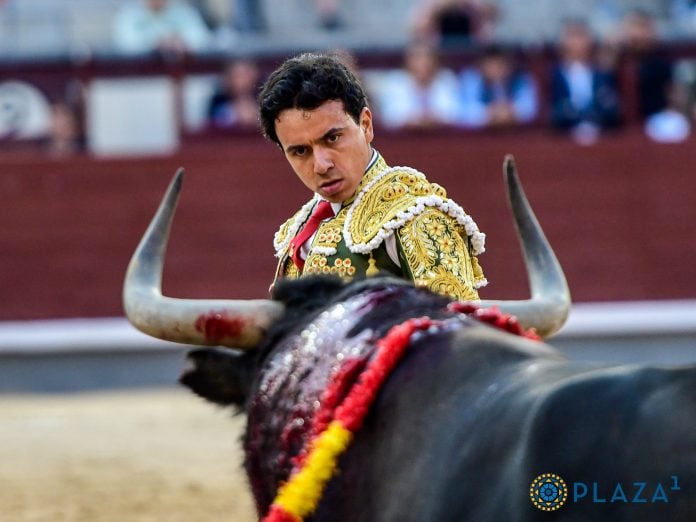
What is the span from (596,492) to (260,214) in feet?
22.6

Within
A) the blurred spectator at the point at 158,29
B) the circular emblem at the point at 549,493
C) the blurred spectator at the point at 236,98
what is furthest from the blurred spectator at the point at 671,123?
the circular emblem at the point at 549,493

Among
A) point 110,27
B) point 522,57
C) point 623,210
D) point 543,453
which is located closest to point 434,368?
point 543,453

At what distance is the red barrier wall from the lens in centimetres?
810

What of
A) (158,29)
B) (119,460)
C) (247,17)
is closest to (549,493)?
(119,460)

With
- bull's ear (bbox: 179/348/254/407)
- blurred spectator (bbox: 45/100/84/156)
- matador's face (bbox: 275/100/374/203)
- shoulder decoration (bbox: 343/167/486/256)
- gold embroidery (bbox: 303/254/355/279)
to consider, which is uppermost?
matador's face (bbox: 275/100/374/203)

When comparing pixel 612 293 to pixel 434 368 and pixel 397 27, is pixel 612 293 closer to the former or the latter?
pixel 397 27

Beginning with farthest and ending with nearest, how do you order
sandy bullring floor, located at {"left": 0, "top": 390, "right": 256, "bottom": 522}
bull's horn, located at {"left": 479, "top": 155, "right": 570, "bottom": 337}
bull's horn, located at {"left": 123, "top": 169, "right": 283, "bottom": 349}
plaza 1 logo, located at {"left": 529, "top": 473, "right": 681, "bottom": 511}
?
sandy bullring floor, located at {"left": 0, "top": 390, "right": 256, "bottom": 522} < bull's horn, located at {"left": 479, "top": 155, "right": 570, "bottom": 337} < bull's horn, located at {"left": 123, "top": 169, "right": 283, "bottom": 349} < plaza 1 logo, located at {"left": 529, "top": 473, "right": 681, "bottom": 511}

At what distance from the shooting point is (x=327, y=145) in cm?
237

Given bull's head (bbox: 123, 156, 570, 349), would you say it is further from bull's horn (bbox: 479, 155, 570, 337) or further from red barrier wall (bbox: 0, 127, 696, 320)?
red barrier wall (bbox: 0, 127, 696, 320)

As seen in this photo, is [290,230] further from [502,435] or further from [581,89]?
[581,89]

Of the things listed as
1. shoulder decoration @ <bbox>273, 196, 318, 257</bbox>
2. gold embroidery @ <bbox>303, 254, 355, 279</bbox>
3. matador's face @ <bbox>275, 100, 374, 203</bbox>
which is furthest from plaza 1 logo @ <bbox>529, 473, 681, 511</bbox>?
shoulder decoration @ <bbox>273, 196, 318, 257</bbox>

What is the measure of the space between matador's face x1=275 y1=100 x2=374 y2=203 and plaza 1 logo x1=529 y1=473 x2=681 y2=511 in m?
1.02

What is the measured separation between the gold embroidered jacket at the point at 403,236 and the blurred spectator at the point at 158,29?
5.80m

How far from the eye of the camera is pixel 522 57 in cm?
772
